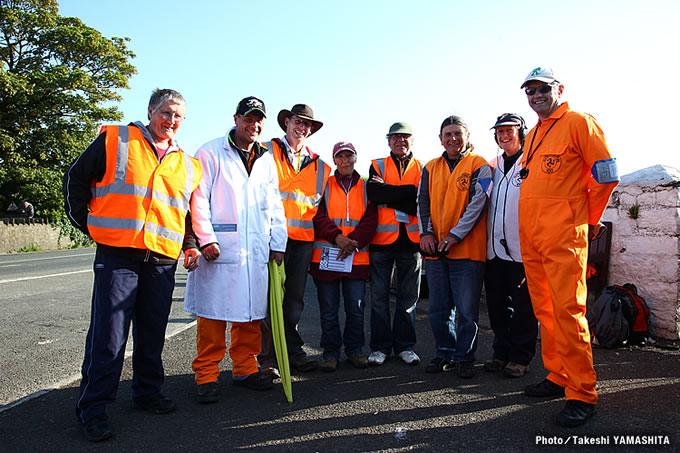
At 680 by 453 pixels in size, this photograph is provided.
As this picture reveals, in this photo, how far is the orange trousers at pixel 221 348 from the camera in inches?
149

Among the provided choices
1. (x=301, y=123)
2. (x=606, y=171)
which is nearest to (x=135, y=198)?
(x=301, y=123)

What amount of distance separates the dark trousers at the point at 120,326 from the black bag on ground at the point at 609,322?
425 cm

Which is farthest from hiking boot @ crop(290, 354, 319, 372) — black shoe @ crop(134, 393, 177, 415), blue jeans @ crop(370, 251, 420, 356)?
black shoe @ crop(134, 393, 177, 415)

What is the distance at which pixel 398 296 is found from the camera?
15.7 ft

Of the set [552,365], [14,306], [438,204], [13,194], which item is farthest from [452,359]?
[13,194]

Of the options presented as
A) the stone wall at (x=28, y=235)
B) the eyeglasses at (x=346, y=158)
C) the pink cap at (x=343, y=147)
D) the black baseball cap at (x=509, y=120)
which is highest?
the black baseball cap at (x=509, y=120)

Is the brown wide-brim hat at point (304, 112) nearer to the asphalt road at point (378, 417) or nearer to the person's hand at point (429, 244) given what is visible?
the person's hand at point (429, 244)

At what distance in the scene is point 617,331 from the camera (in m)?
4.97

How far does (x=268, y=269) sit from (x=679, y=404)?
3164mm

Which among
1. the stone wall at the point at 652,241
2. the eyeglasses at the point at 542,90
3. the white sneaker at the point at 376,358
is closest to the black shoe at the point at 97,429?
the white sneaker at the point at 376,358

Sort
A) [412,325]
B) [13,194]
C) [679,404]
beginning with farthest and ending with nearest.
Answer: [13,194] < [412,325] < [679,404]

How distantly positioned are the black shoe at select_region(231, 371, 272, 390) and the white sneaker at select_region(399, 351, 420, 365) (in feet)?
4.28

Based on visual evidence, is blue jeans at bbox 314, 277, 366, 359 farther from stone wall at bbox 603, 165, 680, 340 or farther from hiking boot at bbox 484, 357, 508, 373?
stone wall at bbox 603, 165, 680, 340

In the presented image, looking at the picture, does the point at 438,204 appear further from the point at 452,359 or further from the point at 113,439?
the point at 113,439
